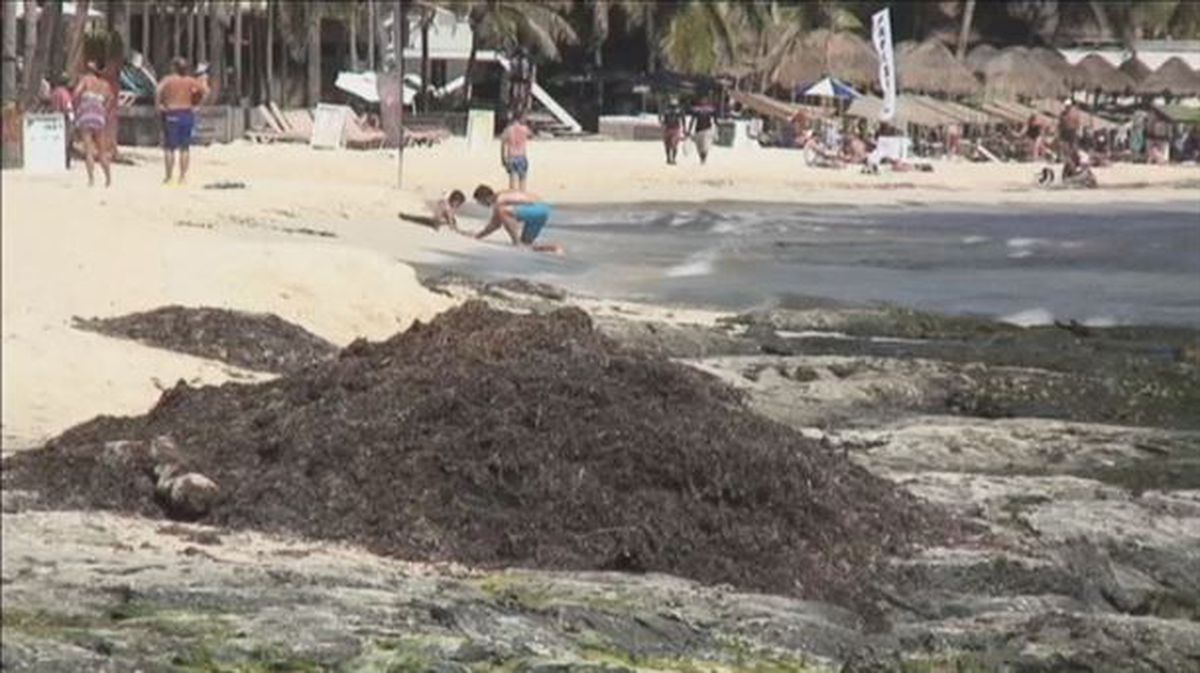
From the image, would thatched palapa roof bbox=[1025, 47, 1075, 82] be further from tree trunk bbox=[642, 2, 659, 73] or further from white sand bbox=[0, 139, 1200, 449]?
tree trunk bbox=[642, 2, 659, 73]

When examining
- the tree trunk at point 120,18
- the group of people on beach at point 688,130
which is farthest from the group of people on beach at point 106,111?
the group of people on beach at point 688,130

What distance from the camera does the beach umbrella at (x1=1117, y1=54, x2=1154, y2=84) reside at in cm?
3736

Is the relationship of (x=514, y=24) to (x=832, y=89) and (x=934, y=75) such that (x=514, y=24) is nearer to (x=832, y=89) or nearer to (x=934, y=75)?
(x=832, y=89)

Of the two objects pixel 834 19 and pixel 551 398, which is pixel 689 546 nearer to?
pixel 551 398

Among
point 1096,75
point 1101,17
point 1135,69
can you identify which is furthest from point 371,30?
point 1096,75

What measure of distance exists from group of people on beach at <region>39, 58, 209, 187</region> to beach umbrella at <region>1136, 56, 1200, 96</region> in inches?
433

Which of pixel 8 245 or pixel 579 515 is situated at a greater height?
pixel 8 245

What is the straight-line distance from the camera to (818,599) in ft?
27.7

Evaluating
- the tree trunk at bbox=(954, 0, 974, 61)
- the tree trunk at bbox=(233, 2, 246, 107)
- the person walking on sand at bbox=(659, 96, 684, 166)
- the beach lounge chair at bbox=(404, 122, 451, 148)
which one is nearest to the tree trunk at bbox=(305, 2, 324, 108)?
the tree trunk at bbox=(233, 2, 246, 107)

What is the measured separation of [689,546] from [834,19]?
56373 millimetres

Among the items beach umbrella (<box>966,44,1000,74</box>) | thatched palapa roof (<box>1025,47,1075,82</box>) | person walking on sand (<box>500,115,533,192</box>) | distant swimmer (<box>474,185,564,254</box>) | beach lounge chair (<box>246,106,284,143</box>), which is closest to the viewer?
distant swimmer (<box>474,185,564,254</box>)

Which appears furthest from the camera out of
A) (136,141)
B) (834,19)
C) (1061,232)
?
(834,19)

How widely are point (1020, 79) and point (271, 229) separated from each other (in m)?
40.5

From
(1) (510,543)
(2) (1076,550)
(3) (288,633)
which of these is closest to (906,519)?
(2) (1076,550)
